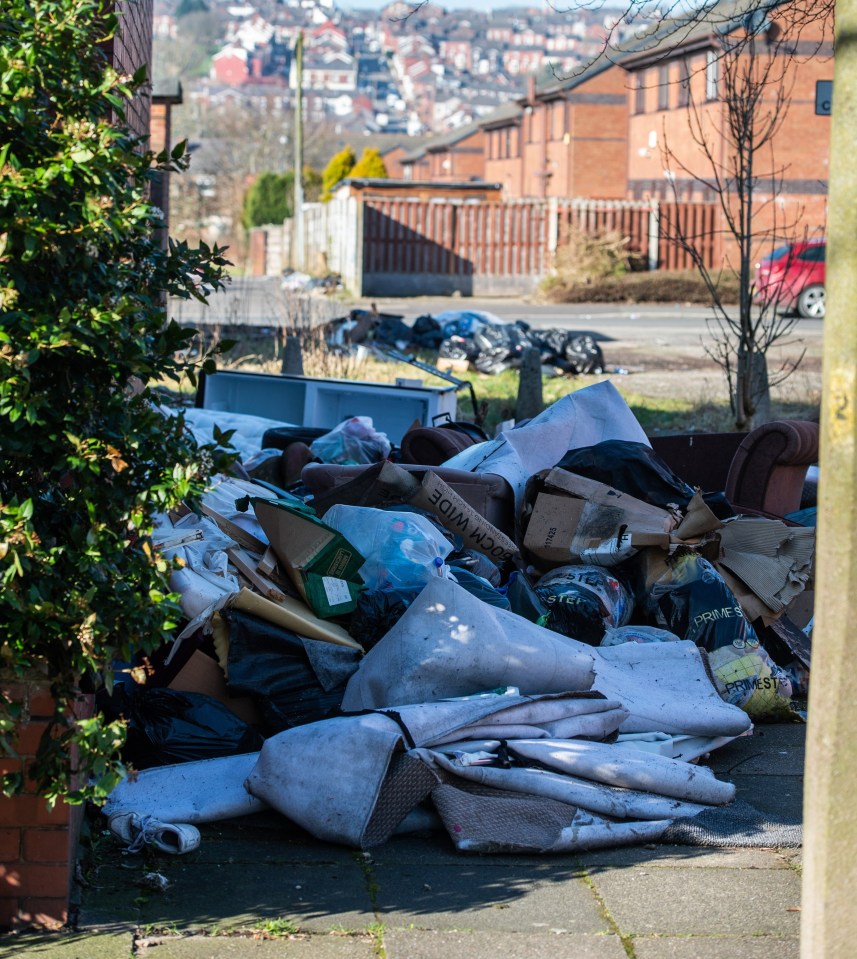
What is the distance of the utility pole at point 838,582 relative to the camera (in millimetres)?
2129

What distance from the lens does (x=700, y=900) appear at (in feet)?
10.6

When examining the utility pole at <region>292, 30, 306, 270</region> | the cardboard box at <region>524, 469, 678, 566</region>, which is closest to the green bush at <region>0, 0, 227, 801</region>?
the cardboard box at <region>524, 469, 678, 566</region>

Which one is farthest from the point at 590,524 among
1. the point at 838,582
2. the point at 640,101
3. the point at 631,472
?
the point at 640,101

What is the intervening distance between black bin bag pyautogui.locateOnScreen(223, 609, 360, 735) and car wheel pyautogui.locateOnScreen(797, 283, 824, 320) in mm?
23008

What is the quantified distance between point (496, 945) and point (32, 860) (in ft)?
3.74

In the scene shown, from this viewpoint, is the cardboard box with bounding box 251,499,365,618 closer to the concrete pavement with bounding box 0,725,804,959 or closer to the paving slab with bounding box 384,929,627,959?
the concrete pavement with bounding box 0,725,804,959

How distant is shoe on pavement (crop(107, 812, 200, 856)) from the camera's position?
11.1 ft

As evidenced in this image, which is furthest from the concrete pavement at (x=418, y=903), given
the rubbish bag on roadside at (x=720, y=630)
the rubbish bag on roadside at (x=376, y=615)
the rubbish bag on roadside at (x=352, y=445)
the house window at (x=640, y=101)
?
the house window at (x=640, y=101)

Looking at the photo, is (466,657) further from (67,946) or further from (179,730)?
(67,946)

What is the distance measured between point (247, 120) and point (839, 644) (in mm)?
75048

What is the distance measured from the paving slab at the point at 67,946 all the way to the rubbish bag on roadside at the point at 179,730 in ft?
3.24

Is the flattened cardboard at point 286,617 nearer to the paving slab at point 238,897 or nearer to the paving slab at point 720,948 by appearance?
the paving slab at point 238,897

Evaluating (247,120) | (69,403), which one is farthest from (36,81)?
(247,120)

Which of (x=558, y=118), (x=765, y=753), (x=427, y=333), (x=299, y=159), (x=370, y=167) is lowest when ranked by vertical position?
(x=765, y=753)
